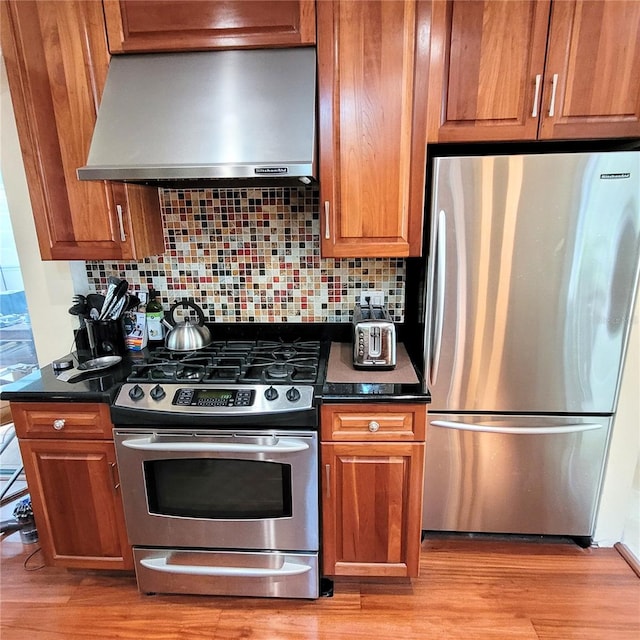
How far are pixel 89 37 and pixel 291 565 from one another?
6.97ft

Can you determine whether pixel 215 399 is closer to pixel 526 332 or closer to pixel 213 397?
pixel 213 397

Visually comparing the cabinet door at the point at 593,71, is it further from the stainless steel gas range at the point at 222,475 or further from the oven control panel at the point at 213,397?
the oven control panel at the point at 213,397

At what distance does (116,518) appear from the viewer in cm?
170

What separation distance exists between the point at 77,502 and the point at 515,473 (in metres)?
1.83

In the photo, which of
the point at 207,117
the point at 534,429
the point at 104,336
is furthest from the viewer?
the point at 104,336

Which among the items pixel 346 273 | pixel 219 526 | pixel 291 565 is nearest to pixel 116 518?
pixel 219 526

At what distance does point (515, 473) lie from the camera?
6.14 feet

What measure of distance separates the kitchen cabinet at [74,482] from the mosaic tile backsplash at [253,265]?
73 centimetres

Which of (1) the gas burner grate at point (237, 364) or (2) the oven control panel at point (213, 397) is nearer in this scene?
(2) the oven control panel at point (213, 397)

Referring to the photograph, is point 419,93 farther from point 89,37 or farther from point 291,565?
point 291,565

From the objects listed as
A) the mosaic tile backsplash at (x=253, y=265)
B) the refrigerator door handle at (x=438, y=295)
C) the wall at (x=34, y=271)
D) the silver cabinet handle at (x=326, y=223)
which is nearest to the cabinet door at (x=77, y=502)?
the wall at (x=34, y=271)

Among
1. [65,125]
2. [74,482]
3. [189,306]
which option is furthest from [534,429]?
[65,125]

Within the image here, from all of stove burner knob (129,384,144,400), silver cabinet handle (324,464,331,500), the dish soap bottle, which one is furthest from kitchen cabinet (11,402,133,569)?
silver cabinet handle (324,464,331,500)

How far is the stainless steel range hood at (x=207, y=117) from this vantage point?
4.62ft
